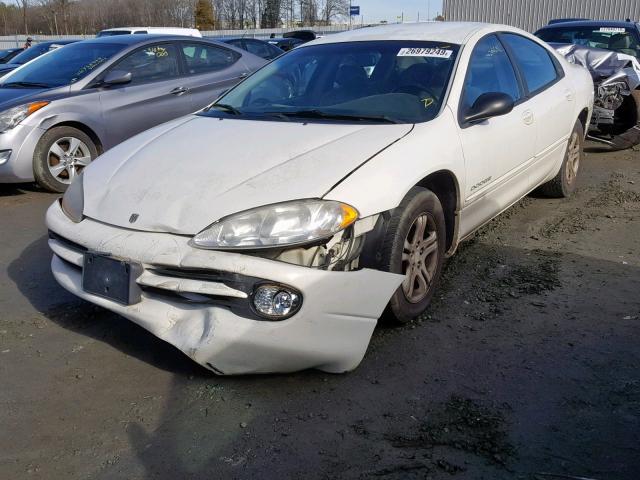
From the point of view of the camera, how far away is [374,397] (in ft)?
9.23

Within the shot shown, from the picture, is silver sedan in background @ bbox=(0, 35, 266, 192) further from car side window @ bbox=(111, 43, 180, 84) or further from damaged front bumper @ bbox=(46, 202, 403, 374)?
damaged front bumper @ bbox=(46, 202, 403, 374)

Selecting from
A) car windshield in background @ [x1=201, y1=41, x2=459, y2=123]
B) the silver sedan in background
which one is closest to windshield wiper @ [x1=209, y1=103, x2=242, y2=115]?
car windshield in background @ [x1=201, y1=41, x2=459, y2=123]

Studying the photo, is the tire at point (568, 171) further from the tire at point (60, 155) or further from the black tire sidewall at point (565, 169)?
the tire at point (60, 155)

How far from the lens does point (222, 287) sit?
8.91 ft

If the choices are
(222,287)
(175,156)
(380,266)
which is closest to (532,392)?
(380,266)

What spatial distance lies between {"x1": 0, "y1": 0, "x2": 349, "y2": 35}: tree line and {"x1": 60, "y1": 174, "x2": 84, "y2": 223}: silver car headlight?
164 ft

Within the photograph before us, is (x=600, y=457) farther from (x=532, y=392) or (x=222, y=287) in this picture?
(x=222, y=287)

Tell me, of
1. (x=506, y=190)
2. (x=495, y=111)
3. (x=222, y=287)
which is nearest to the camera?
(x=222, y=287)

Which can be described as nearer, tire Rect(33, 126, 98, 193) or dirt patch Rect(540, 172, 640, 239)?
dirt patch Rect(540, 172, 640, 239)

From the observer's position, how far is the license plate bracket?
2873 millimetres

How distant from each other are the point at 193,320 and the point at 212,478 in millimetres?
710

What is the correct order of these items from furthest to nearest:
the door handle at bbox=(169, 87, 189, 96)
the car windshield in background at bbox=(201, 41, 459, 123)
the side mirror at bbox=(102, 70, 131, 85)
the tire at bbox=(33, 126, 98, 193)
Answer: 1. the door handle at bbox=(169, 87, 189, 96)
2. the side mirror at bbox=(102, 70, 131, 85)
3. the tire at bbox=(33, 126, 98, 193)
4. the car windshield in background at bbox=(201, 41, 459, 123)

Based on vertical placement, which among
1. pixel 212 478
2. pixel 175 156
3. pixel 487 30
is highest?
pixel 487 30

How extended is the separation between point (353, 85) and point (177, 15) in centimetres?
5073
